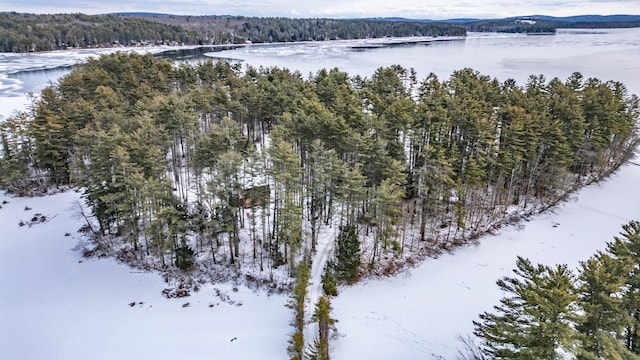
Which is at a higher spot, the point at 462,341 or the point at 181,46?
the point at 181,46

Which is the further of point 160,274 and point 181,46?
point 181,46

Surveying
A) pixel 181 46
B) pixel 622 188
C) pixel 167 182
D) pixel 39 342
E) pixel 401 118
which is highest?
pixel 181 46

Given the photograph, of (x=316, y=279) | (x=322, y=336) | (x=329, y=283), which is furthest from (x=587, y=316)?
(x=316, y=279)

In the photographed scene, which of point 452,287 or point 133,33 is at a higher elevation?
point 133,33

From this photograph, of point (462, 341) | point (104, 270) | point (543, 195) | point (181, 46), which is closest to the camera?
point (462, 341)

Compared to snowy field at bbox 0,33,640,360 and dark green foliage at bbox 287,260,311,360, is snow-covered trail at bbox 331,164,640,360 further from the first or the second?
dark green foliage at bbox 287,260,311,360

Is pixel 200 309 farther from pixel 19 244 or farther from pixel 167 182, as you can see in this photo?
pixel 19 244

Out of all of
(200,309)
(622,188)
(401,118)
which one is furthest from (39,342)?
(622,188)

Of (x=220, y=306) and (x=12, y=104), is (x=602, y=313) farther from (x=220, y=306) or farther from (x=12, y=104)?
(x=12, y=104)
